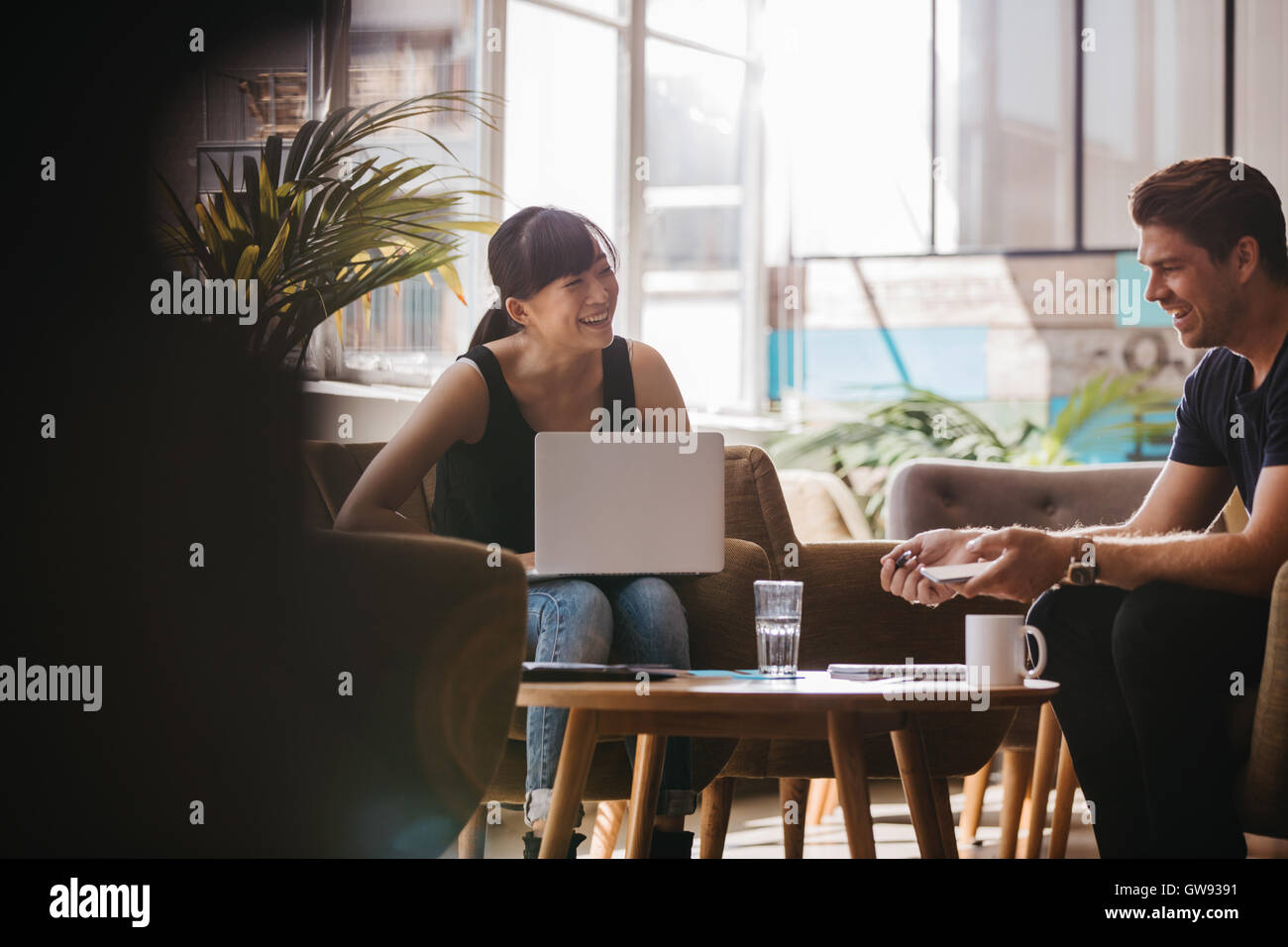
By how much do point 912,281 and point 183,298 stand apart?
3850 mm

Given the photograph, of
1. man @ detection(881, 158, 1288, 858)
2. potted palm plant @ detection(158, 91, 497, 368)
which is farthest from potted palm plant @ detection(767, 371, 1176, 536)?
man @ detection(881, 158, 1288, 858)

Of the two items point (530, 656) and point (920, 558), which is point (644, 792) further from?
point (920, 558)

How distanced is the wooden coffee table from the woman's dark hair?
3.18 ft

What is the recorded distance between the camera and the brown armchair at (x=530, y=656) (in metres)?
2.15

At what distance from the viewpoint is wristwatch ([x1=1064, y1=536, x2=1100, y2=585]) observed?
1996 mm

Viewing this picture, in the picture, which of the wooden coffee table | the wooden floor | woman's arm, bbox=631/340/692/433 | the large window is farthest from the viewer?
the large window

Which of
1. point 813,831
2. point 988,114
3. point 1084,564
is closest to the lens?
point 1084,564

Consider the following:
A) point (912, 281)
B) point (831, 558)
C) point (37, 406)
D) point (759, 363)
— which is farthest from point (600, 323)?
point (912, 281)

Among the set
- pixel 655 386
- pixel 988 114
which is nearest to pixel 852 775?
pixel 655 386

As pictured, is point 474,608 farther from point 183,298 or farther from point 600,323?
point 600,323

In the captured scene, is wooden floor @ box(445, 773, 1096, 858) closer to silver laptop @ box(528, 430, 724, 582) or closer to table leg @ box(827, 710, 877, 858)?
silver laptop @ box(528, 430, 724, 582)

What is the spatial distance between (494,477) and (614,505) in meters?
0.44

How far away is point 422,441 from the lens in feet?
7.89

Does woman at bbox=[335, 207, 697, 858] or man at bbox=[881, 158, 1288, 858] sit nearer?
man at bbox=[881, 158, 1288, 858]
